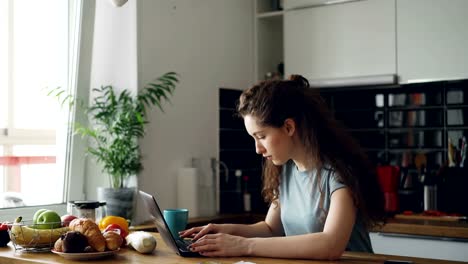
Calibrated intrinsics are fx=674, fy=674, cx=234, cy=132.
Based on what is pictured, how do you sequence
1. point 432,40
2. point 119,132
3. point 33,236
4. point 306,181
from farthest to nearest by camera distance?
1. point 432,40
2. point 119,132
3. point 306,181
4. point 33,236

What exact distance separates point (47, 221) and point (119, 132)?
114 centimetres

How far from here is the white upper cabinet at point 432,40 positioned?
373 centimetres

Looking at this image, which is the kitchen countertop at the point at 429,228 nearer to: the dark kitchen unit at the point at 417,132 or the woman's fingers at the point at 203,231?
the dark kitchen unit at the point at 417,132

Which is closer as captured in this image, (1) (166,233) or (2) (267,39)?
(1) (166,233)

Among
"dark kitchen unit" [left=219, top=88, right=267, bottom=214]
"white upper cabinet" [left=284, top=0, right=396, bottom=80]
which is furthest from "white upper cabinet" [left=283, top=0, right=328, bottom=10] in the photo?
"dark kitchen unit" [left=219, top=88, right=267, bottom=214]

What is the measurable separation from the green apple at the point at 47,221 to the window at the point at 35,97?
3.40 ft

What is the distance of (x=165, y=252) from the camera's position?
7.32ft

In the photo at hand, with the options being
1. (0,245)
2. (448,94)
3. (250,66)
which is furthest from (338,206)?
(250,66)

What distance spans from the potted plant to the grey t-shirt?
1169mm

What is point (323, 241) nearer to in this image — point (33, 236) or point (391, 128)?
point (33, 236)

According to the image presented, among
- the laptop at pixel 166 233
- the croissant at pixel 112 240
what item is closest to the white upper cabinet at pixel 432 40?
the laptop at pixel 166 233

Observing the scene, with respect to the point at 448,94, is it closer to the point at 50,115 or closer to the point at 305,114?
the point at 305,114

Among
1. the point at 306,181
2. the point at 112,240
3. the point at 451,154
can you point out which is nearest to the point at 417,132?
the point at 451,154

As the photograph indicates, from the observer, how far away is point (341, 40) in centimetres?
411
